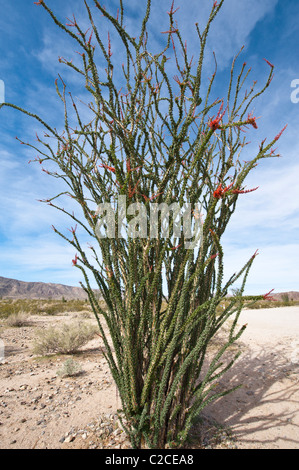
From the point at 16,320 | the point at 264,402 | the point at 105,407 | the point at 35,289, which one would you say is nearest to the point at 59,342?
the point at 105,407

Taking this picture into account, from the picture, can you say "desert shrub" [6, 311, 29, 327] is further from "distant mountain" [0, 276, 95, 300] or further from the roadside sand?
"distant mountain" [0, 276, 95, 300]

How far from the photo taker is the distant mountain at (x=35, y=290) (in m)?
91.2

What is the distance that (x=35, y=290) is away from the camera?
106m

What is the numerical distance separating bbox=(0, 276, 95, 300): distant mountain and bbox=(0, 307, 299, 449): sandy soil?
8764 centimetres

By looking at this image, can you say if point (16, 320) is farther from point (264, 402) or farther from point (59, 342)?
point (264, 402)

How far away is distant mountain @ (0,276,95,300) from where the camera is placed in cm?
9119

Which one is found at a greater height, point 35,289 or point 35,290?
point 35,289

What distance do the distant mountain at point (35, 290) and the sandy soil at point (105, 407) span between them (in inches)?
3450

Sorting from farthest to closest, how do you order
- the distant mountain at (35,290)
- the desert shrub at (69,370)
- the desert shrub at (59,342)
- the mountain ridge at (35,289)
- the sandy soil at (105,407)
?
the distant mountain at (35,290)
the mountain ridge at (35,289)
the desert shrub at (59,342)
the desert shrub at (69,370)
the sandy soil at (105,407)

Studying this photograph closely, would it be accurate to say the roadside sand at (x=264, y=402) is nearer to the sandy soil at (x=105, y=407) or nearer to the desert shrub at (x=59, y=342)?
the sandy soil at (x=105, y=407)

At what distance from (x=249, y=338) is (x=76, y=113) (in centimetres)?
685

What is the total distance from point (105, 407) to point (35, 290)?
11326 centimetres

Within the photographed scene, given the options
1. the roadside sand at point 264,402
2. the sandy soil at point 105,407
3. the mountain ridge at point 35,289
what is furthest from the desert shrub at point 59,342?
the mountain ridge at point 35,289
